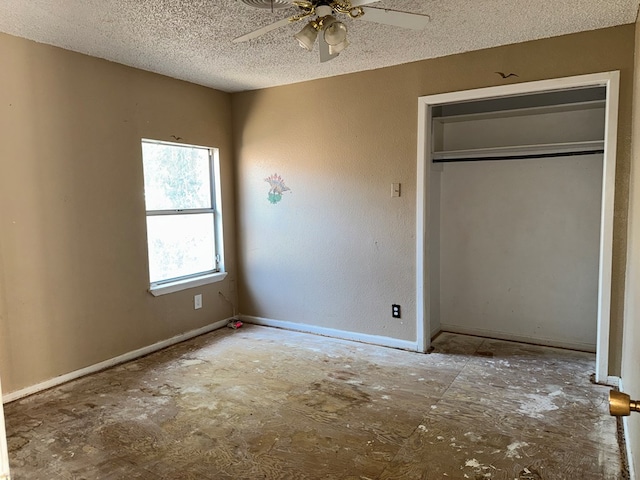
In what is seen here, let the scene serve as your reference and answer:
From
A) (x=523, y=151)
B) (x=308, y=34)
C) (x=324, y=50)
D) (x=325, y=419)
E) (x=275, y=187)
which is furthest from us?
(x=275, y=187)

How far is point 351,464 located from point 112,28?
2.91m

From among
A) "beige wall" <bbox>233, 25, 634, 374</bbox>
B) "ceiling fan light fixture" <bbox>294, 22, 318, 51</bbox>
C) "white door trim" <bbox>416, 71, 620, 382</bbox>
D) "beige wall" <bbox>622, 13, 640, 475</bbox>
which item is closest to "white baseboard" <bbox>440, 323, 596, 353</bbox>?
"white door trim" <bbox>416, 71, 620, 382</bbox>

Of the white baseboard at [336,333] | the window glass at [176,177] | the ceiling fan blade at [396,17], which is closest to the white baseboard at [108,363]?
the white baseboard at [336,333]

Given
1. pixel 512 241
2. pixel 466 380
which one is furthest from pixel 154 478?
pixel 512 241

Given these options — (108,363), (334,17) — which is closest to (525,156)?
(334,17)

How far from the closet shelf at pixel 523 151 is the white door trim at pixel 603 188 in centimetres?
58

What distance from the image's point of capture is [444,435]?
244 cm

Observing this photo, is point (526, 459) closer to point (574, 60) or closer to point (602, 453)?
point (602, 453)

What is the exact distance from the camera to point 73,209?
3.21 m

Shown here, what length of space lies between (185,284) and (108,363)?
943mm

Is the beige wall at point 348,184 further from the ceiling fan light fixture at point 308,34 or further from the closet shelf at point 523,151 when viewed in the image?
the ceiling fan light fixture at point 308,34

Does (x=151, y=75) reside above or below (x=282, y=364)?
above

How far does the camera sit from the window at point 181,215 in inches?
153

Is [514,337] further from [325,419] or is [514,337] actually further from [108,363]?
[108,363]
